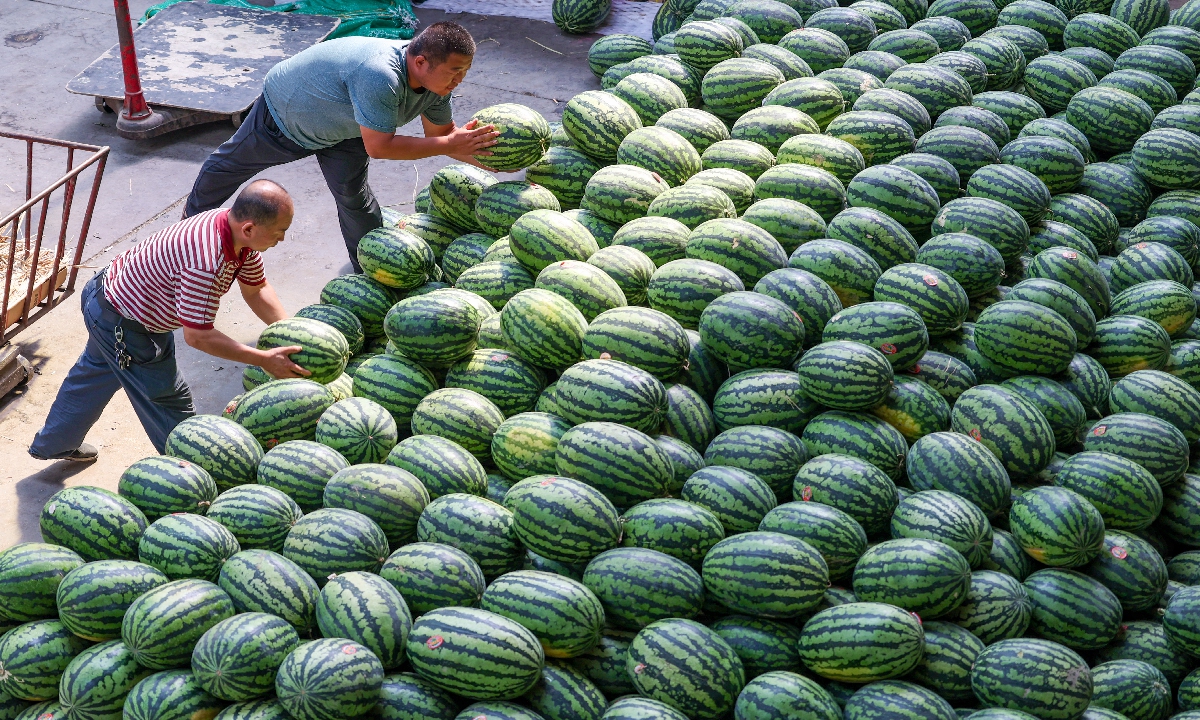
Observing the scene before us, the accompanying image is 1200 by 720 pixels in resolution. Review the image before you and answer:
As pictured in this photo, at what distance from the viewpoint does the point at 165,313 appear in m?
4.12

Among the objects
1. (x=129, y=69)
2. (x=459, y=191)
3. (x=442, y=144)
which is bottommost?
(x=129, y=69)

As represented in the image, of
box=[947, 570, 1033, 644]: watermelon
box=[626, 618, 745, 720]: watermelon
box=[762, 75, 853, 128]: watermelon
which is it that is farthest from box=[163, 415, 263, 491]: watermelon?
box=[762, 75, 853, 128]: watermelon

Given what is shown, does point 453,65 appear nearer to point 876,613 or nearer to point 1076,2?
point 876,613

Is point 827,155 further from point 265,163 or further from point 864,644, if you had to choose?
point 265,163

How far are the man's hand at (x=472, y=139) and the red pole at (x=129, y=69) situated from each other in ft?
10.8

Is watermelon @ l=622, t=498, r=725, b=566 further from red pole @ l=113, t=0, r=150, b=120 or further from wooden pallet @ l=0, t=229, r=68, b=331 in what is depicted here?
red pole @ l=113, t=0, r=150, b=120

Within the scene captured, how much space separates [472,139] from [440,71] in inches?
13.1

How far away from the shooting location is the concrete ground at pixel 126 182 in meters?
4.82

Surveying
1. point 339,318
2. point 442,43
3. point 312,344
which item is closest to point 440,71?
point 442,43

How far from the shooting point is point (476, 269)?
14.0 feet

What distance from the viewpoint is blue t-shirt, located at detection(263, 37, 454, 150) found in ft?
14.8

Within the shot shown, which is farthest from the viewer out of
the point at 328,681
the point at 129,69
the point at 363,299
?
the point at 129,69

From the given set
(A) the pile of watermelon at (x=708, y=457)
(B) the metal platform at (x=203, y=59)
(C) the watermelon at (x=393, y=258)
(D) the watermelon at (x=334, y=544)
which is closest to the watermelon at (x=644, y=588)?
(A) the pile of watermelon at (x=708, y=457)

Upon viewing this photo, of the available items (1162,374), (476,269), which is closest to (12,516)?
(476,269)
